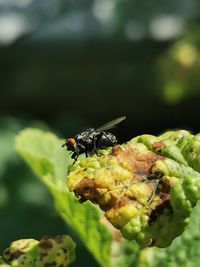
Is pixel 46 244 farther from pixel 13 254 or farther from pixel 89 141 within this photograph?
pixel 89 141

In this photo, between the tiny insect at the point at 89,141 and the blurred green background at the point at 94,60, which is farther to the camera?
the blurred green background at the point at 94,60

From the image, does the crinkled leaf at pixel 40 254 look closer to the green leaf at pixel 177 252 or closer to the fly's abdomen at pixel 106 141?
the fly's abdomen at pixel 106 141

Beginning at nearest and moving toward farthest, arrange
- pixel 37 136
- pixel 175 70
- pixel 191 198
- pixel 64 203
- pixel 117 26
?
pixel 191 198, pixel 64 203, pixel 37 136, pixel 175 70, pixel 117 26

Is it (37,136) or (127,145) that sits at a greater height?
(127,145)

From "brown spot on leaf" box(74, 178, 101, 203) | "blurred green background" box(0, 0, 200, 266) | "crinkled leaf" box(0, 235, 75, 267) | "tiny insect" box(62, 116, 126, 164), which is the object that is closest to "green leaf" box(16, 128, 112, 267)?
"tiny insect" box(62, 116, 126, 164)

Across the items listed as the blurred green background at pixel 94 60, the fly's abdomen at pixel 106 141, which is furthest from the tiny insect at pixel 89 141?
the blurred green background at pixel 94 60

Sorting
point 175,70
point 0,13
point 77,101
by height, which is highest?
point 0,13

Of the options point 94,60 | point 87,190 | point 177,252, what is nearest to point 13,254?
point 87,190

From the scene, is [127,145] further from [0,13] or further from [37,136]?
[0,13]

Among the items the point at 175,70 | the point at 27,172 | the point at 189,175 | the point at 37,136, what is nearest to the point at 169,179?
the point at 189,175
